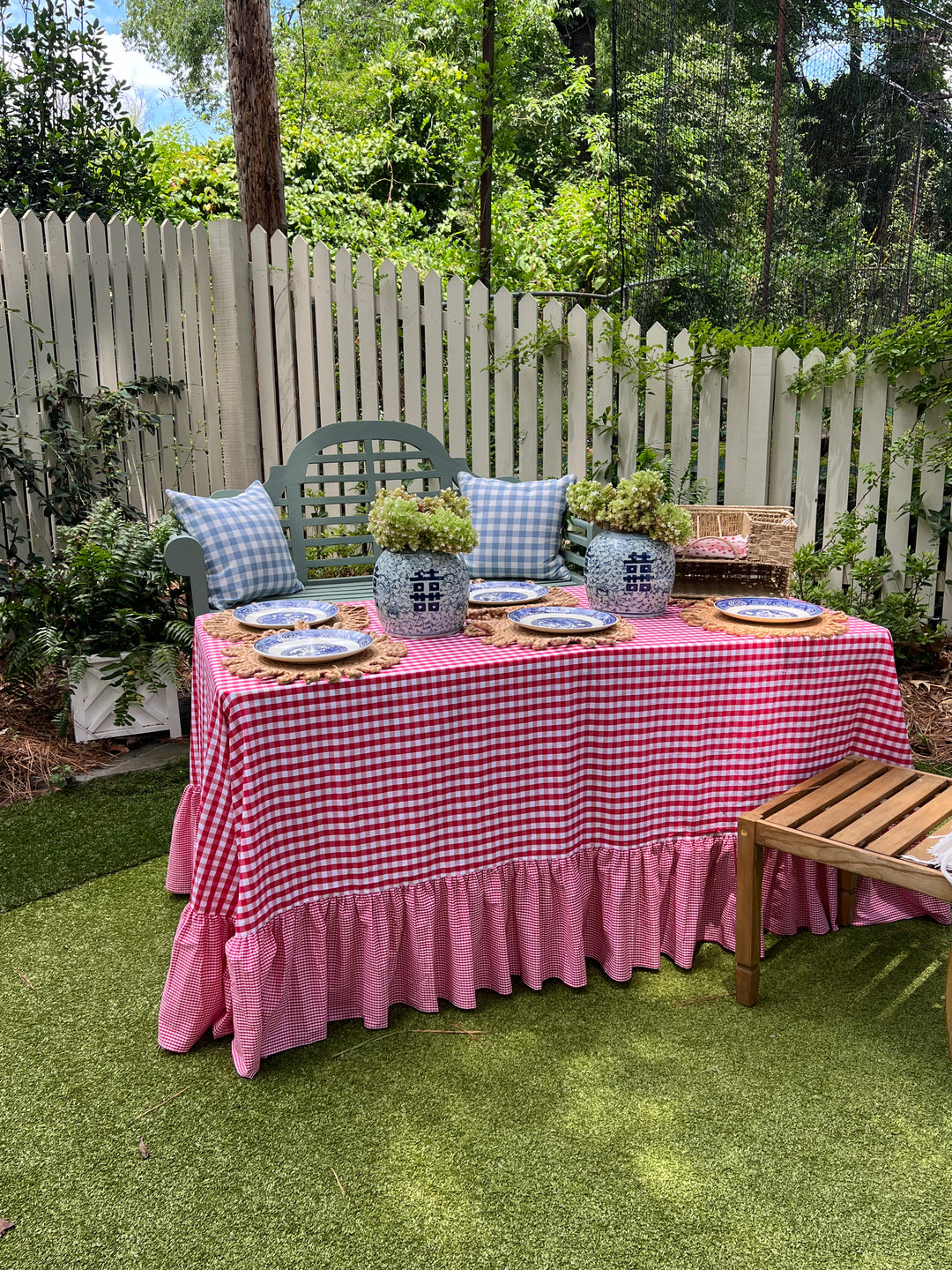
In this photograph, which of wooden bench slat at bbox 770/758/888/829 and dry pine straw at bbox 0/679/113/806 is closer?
wooden bench slat at bbox 770/758/888/829

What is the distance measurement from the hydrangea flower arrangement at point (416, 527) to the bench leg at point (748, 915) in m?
0.92

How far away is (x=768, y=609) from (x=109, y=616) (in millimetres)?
2476

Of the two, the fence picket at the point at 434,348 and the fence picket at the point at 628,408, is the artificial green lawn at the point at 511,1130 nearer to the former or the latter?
the fence picket at the point at 628,408

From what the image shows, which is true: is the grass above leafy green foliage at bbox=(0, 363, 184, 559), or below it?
below

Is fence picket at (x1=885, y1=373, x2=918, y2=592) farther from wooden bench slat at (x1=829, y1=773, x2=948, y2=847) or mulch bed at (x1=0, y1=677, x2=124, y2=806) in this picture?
mulch bed at (x1=0, y1=677, x2=124, y2=806)

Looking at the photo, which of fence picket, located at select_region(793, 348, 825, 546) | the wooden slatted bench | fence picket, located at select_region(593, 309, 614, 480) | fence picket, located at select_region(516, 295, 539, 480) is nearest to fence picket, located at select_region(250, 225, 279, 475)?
fence picket, located at select_region(516, 295, 539, 480)

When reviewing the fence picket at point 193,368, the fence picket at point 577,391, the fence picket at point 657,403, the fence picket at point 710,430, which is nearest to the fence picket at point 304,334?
the fence picket at point 193,368

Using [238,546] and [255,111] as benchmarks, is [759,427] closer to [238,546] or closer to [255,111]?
[238,546]

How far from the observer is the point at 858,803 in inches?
84.4

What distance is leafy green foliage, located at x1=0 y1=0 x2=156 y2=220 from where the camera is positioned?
16.7 feet

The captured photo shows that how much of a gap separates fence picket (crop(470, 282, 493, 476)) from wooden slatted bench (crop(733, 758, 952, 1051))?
2552 millimetres

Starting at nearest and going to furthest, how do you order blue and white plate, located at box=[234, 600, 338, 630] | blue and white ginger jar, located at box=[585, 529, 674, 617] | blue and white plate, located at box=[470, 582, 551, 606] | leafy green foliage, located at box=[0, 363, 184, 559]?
blue and white plate, located at box=[234, 600, 338, 630]
blue and white ginger jar, located at box=[585, 529, 674, 617]
blue and white plate, located at box=[470, 582, 551, 606]
leafy green foliage, located at box=[0, 363, 184, 559]

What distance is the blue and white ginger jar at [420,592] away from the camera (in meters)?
2.27

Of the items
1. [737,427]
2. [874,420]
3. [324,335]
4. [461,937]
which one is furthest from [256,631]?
[874,420]
